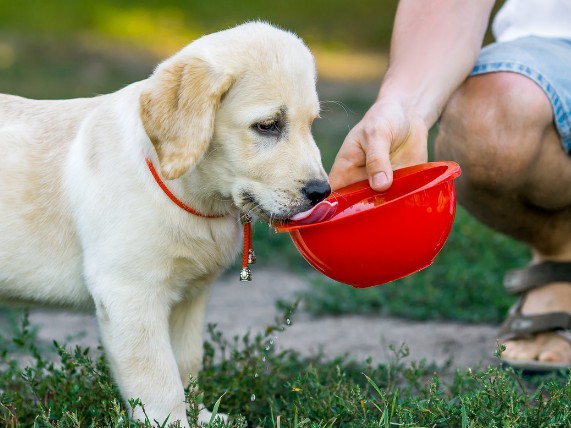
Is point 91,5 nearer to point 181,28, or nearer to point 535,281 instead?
point 181,28

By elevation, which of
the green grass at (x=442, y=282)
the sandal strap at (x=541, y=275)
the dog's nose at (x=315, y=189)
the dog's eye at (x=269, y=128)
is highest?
the dog's eye at (x=269, y=128)

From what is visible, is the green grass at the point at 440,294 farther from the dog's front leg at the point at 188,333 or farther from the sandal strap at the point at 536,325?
the dog's front leg at the point at 188,333

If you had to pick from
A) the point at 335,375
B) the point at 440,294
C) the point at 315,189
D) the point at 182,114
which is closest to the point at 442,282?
the point at 440,294

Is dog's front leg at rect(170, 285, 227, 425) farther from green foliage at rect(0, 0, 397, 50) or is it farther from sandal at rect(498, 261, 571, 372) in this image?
green foliage at rect(0, 0, 397, 50)

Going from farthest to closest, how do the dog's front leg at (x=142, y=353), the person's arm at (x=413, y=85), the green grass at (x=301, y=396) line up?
the person's arm at (x=413, y=85)
the dog's front leg at (x=142, y=353)
the green grass at (x=301, y=396)

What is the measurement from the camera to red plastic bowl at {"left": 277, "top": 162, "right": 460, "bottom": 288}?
8.27 feet

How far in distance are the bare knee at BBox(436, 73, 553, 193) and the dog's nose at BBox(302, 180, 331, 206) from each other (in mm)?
1017

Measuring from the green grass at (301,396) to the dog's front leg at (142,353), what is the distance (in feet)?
0.23

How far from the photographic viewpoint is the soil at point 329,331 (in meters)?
3.68

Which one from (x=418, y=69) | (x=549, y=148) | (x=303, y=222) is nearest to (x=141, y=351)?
(x=303, y=222)

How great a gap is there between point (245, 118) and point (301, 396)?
34.8 inches

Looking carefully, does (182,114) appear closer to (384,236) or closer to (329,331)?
(384,236)

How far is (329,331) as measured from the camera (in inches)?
159

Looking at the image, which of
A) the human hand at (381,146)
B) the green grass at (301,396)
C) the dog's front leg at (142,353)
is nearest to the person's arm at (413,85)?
the human hand at (381,146)
